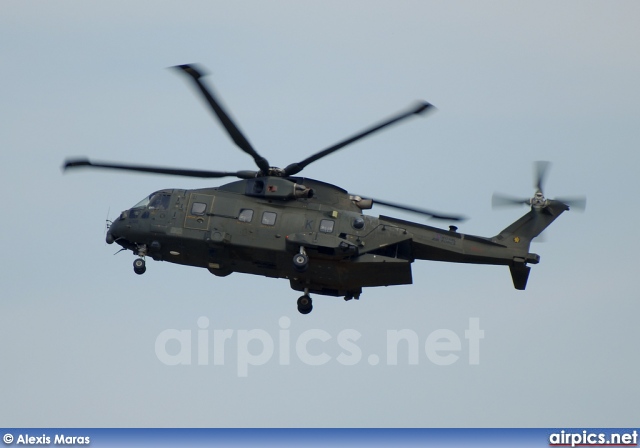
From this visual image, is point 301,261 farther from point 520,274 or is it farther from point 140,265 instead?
point 520,274

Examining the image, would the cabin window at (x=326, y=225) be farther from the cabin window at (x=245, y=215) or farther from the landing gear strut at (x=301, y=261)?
the cabin window at (x=245, y=215)

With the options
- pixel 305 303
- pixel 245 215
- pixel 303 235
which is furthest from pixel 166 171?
pixel 305 303

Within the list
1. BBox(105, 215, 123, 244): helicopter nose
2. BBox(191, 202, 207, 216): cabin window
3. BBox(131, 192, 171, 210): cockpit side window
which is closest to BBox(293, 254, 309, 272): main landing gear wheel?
BBox(191, 202, 207, 216): cabin window

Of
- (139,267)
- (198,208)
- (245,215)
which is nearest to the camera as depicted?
(245,215)

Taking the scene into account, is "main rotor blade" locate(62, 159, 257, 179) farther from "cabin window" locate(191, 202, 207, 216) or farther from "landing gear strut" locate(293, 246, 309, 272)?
"landing gear strut" locate(293, 246, 309, 272)

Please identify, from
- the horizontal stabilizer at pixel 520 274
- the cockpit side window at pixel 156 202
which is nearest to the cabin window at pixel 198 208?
the cockpit side window at pixel 156 202

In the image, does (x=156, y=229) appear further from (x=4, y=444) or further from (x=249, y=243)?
(x=4, y=444)

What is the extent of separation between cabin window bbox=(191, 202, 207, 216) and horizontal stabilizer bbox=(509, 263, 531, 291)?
9877 mm

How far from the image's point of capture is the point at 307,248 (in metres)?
49.2

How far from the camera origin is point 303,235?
49250mm

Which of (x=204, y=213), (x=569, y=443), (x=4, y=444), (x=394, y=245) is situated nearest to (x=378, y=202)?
(x=394, y=245)

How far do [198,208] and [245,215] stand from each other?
5.35 feet

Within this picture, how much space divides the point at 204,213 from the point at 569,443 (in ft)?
44.1

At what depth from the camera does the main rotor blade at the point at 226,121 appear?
152 feet
